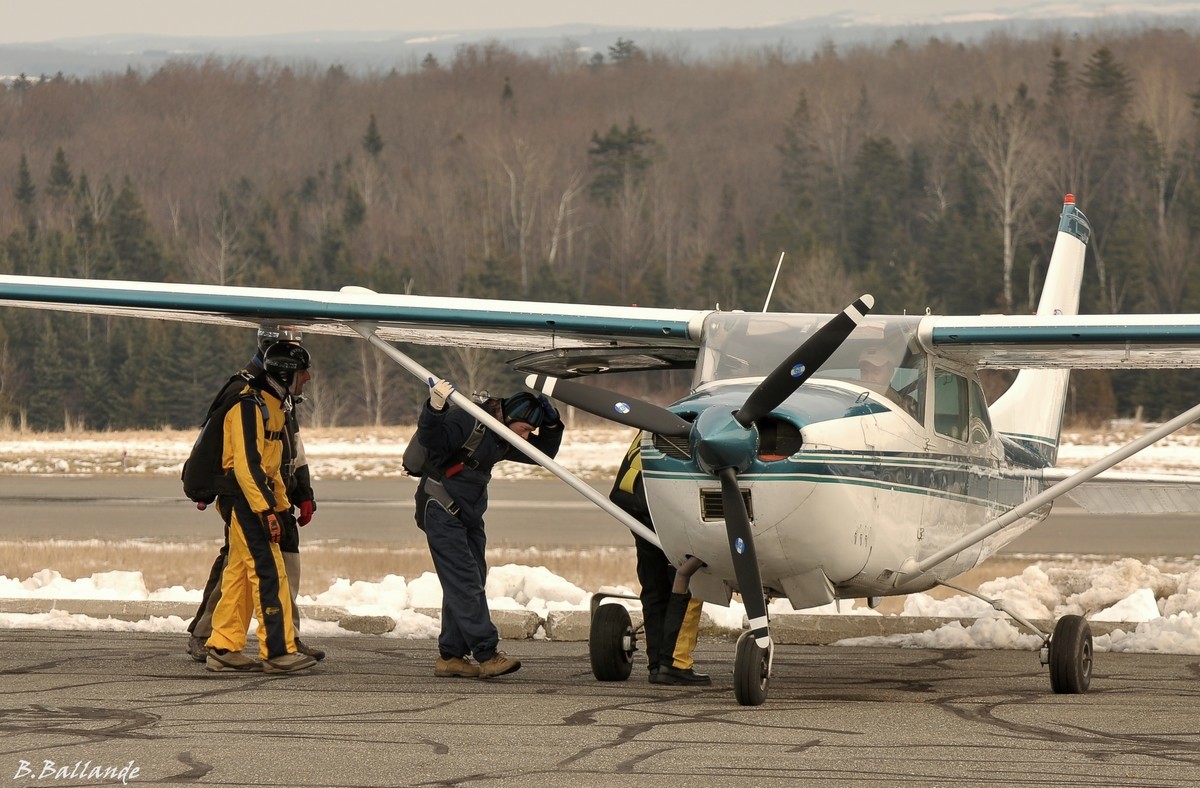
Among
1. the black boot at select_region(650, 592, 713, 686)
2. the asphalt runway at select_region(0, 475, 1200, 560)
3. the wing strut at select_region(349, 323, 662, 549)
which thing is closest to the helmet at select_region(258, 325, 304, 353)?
the wing strut at select_region(349, 323, 662, 549)

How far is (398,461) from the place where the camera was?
3809 cm

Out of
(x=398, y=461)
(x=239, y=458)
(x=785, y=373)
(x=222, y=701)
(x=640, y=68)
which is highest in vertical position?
(x=640, y=68)

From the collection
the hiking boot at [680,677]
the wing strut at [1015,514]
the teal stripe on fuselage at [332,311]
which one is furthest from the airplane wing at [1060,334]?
the hiking boot at [680,677]

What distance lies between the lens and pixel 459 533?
952cm

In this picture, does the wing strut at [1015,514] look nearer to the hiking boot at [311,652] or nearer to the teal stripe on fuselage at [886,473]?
the teal stripe on fuselage at [886,473]

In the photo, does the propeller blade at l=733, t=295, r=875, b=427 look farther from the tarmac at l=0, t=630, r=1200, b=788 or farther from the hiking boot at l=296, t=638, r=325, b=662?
the hiking boot at l=296, t=638, r=325, b=662

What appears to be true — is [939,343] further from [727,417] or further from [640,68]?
[640,68]

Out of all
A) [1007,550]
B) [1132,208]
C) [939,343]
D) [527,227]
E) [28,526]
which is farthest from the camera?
[527,227]

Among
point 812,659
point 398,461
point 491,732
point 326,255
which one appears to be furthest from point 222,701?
point 326,255

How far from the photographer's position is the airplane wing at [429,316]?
32.9 feet

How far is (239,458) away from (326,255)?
6592 cm

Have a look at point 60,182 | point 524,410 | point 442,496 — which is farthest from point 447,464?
point 60,182

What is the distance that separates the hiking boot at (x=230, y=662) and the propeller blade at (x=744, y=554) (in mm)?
3079

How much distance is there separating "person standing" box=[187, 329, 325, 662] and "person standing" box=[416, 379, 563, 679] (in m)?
0.92
